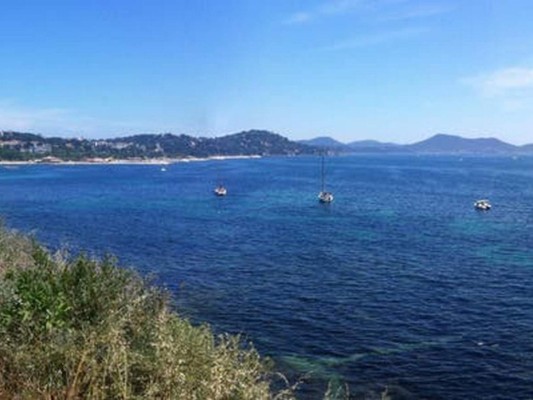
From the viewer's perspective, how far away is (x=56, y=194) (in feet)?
471

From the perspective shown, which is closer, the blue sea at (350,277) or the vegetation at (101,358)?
the vegetation at (101,358)

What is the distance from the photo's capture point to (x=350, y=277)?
56.0 metres

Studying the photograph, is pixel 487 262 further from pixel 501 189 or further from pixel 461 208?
pixel 501 189

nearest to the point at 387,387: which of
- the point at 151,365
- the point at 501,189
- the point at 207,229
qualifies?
the point at 151,365

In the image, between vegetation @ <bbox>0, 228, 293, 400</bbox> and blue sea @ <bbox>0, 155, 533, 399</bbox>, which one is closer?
vegetation @ <bbox>0, 228, 293, 400</bbox>

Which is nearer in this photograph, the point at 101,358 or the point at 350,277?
the point at 101,358

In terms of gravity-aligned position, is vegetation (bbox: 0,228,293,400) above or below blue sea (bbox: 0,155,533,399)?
above

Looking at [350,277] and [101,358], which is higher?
[101,358]

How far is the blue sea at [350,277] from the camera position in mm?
35125

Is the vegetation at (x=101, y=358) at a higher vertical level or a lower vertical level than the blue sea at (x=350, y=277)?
higher

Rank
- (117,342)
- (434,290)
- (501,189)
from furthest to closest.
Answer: (501,189), (434,290), (117,342)

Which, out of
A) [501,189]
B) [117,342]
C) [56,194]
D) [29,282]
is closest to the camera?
[117,342]

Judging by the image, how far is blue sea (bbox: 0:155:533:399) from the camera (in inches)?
1383

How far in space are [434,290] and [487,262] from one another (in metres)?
13.8
